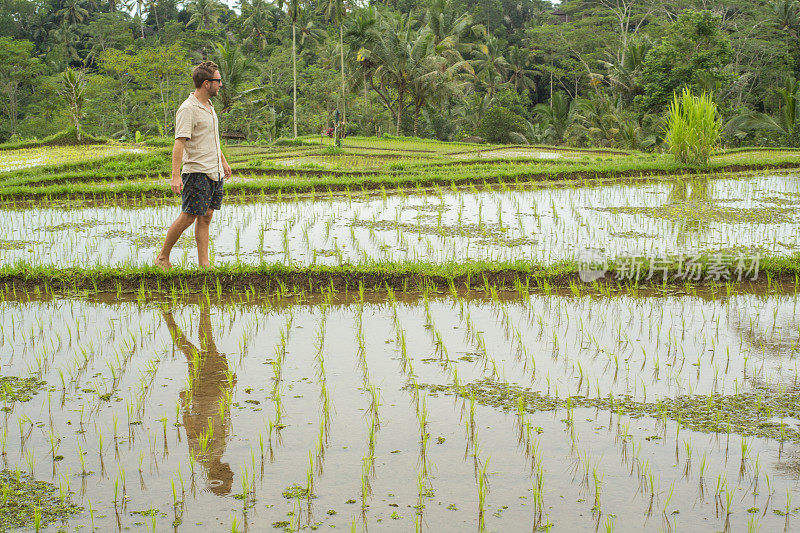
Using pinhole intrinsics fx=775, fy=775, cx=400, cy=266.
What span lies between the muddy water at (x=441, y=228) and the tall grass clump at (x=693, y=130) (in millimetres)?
1700

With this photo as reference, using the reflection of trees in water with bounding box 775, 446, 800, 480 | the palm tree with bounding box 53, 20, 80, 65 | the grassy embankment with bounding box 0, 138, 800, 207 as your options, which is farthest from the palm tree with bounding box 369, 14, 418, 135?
the reflection of trees in water with bounding box 775, 446, 800, 480

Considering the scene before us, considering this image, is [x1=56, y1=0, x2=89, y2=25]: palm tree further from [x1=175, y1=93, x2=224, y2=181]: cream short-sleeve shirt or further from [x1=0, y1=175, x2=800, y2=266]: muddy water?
[x1=175, y1=93, x2=224, y2=181]: cream short-sleeve shirt

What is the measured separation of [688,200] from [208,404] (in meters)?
6.21

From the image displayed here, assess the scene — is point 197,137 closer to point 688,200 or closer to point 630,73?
point 688,200

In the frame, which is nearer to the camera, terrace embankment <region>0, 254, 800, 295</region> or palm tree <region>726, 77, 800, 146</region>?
terrace embankment <region>0, 254, 800, 295</region>

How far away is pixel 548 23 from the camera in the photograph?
111 feet

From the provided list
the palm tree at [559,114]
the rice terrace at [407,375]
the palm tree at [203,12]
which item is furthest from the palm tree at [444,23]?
the rice terrace at [407,375]

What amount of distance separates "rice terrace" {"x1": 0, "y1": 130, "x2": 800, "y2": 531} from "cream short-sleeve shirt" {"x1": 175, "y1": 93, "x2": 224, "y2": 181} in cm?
60

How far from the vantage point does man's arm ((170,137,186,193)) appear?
14.4 feet

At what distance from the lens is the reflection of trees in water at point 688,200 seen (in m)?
6.07

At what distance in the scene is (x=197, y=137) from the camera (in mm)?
4551

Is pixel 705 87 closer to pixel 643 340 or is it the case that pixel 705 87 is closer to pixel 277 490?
pixel 643 340

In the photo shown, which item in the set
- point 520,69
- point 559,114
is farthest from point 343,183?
A: point 520,69

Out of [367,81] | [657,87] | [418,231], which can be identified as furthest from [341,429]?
[367,81]
